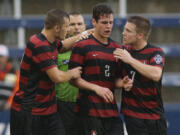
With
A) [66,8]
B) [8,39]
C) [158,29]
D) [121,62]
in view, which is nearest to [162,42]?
[158,29]

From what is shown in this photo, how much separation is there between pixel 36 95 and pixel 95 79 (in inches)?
23.4

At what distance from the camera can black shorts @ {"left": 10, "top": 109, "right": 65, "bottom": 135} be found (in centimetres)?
411

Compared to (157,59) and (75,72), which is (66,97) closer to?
(75,72)

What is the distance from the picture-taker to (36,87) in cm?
407

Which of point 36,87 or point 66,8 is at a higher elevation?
point 66,8

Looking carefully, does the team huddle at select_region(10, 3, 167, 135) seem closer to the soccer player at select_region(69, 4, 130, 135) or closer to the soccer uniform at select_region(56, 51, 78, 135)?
the soccer player at select_region(69, 4, 130, 135)

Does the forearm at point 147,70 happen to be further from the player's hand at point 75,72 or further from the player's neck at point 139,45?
the player's hand at point 75,72

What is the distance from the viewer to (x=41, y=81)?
4.07 m

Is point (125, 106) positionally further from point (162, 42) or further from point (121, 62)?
point (162, 42)

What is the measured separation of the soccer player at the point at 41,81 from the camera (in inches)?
156

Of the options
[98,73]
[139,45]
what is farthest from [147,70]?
[98,73]

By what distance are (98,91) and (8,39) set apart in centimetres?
536

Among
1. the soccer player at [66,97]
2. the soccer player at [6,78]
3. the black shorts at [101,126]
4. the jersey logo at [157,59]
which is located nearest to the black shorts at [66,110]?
the soccer player at [66,97]

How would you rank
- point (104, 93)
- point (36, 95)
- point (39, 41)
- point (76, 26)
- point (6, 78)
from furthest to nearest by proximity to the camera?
point (76, 26), point (6, 78), point (36, 95), point (39, 41), point (104, 93)
